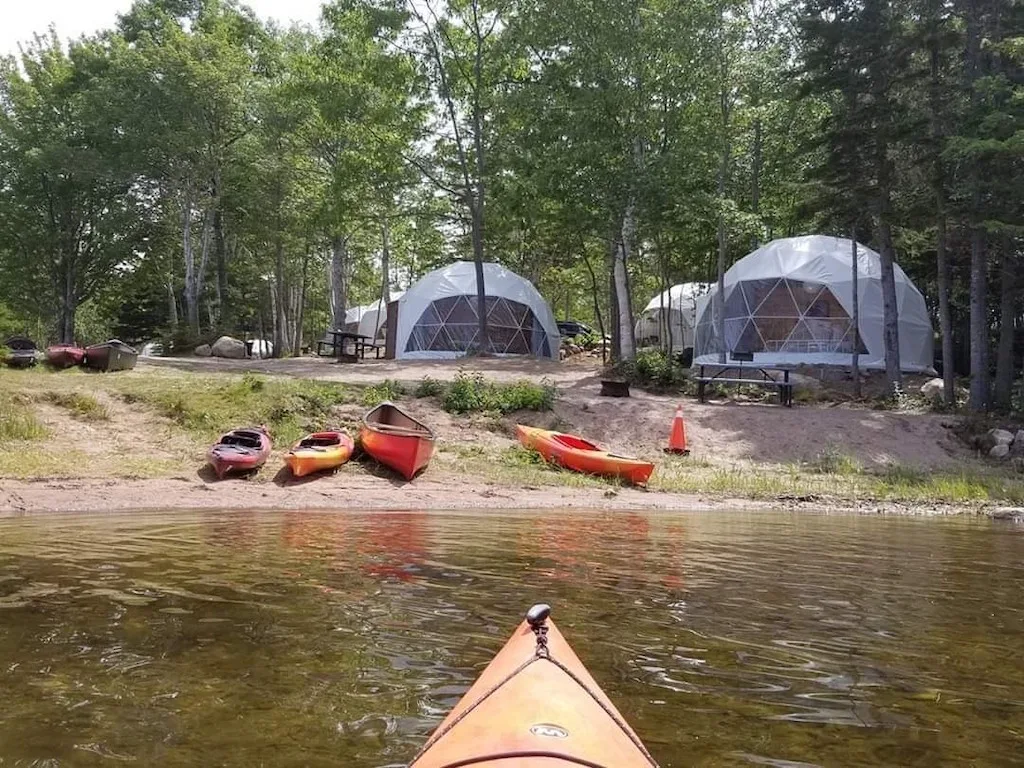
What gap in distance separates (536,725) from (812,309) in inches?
1164

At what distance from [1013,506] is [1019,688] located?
36.2 feet

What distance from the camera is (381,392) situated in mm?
19641

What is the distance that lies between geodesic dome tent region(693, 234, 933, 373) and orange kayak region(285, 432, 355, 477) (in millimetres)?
17388

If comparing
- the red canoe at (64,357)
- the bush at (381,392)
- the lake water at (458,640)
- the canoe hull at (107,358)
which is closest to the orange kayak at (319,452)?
the bush at (381,392)

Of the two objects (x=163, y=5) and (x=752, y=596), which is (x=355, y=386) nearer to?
(x=752, y=596)

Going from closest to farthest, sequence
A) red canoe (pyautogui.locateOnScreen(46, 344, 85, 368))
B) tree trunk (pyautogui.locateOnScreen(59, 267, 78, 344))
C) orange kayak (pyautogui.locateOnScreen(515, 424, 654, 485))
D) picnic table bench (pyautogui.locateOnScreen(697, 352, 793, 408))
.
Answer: orange kayak (pyautogui.locateOnScreen(515, 424, 654, 485)), red canoe (pyautogui.locateOnScreen(46, 344, 85, 368)), picnic table bench (pyautogui.locateOnScreen(697, 352, 793, 408)), tree trunk (pyautogui.locateOnScreen(59, 267, 78, 344))

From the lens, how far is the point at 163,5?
39.2 m

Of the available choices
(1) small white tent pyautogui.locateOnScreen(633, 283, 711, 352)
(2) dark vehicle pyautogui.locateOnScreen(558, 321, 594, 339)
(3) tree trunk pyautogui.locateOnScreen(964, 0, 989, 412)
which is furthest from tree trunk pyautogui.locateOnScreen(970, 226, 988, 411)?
(2) dark vehicle pyautogui.locateOnScreen(558, 321, 594, 339)

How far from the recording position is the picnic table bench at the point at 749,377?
21.9 meters

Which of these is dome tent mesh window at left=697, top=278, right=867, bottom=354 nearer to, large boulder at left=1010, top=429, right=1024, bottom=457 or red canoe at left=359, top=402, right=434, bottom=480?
large boulder at left=1010, top=429, right=1024, bottom=457

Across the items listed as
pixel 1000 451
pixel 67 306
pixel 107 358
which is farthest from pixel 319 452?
pixel 67 306

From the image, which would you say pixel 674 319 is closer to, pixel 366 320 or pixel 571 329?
pixel 571 329

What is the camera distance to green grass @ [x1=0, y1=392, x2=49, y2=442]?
15171mm

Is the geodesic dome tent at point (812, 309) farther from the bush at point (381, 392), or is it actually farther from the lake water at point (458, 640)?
the lake water at point (458, 640)
